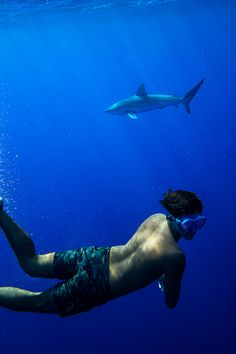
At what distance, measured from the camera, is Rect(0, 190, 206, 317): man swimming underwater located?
4.70m

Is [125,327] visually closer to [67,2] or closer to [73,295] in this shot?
[73,295]

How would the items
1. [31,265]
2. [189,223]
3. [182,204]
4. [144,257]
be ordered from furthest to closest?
[31,265] → [144,257] → [182,204] → [189,223]

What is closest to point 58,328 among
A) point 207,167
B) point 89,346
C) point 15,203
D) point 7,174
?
point 89,346

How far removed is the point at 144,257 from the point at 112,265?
26.4 inches

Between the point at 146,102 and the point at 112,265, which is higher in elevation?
the point at 112,265

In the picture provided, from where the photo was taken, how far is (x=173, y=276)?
4652 millimetres

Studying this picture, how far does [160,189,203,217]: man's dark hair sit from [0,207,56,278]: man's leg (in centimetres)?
199

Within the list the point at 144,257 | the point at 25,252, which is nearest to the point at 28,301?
the point at 25,252

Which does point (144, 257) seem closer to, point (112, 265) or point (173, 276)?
point (173, 276)

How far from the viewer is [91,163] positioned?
142 ft

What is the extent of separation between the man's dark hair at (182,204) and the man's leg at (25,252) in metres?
1.99

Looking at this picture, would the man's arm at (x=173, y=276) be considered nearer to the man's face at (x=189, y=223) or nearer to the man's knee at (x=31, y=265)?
the man's face at (x=189, y=223)

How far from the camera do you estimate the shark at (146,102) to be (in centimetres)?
1673

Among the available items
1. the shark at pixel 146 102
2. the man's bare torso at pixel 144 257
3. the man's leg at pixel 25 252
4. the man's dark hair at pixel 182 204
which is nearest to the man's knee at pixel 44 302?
the man's leg at pixel 25 252
